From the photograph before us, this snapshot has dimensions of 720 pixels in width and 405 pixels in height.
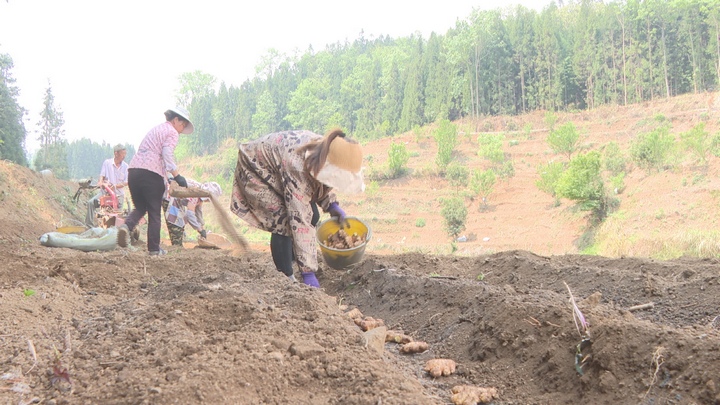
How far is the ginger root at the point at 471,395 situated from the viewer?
97.8 inches

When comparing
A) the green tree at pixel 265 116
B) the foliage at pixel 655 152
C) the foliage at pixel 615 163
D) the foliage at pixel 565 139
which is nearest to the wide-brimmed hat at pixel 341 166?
the foliage at pixel 655 152

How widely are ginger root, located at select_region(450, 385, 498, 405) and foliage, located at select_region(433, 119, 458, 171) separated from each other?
28.5 metres

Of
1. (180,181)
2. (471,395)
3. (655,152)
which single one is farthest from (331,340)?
(655,152)

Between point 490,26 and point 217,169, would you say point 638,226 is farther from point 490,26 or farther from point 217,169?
point 217,169

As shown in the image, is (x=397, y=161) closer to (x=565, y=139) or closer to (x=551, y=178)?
(x=565, y=139)

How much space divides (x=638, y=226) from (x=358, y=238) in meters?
13.1

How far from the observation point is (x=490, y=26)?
1780 inches

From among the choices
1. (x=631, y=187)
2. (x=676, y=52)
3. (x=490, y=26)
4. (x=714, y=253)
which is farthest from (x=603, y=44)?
(x=714, y=253)

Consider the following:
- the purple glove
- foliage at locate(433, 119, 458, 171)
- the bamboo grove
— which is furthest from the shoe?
the bamboo grove

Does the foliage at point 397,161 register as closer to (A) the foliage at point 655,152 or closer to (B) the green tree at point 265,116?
(A) the foliage at point 655,152

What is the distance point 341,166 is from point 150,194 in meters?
3.26

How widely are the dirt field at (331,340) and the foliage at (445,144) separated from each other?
26.1 meters

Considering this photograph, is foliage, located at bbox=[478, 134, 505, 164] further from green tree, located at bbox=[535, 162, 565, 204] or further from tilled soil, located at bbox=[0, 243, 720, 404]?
tilled soil, located at bbox=[0, 243, 720, 404]

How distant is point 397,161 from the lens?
30641 millimetres
